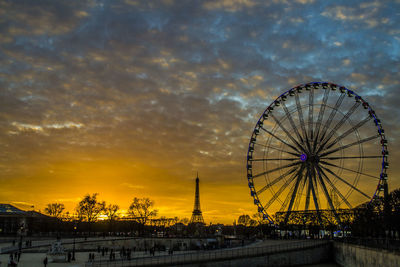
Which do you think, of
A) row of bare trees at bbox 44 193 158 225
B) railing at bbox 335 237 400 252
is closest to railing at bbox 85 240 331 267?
railing at bbox 335 237 400 252

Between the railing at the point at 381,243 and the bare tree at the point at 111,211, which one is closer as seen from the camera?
the railing at the point at 381,243

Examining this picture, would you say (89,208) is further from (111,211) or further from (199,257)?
(199,257)

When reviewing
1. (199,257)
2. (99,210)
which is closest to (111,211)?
(99,210)

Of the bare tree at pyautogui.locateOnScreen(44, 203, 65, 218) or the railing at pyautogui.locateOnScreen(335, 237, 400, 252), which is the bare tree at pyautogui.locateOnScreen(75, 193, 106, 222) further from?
the railing at pyautogui.locateOnScreen(335, 237, 400, 252)

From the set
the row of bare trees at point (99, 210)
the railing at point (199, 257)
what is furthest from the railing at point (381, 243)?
the row of bare trees at point (99, 210)

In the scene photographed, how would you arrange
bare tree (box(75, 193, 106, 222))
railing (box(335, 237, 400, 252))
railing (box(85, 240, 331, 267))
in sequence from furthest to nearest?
bare tree (box(75, 193, 106, 222)) → railing (box(85, 240, 331, 267)) → railing (box(335, 237, 400, 252))

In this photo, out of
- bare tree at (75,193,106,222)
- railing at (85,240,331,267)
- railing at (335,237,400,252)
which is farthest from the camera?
bare tree at (75,193,106,222)

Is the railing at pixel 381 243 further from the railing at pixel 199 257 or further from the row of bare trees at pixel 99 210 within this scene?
the row of bare trees at pixel 99 210

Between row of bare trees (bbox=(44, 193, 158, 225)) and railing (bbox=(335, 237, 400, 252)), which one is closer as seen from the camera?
railing (bbox=(335, 237, 400, 252))

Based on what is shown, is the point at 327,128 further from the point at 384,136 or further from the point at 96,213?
the point at 96,213

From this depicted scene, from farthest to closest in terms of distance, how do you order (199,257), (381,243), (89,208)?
(89,208) < (199,257) < (381,243)

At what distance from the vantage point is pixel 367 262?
109 ft

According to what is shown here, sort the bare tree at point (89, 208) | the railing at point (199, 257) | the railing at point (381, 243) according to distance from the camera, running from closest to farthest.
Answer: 1. the railing at point (381, 243)
2. the railing at point (199, 257)
3. the bare tree at point (89, 208)

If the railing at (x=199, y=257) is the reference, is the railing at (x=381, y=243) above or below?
Answer: above
